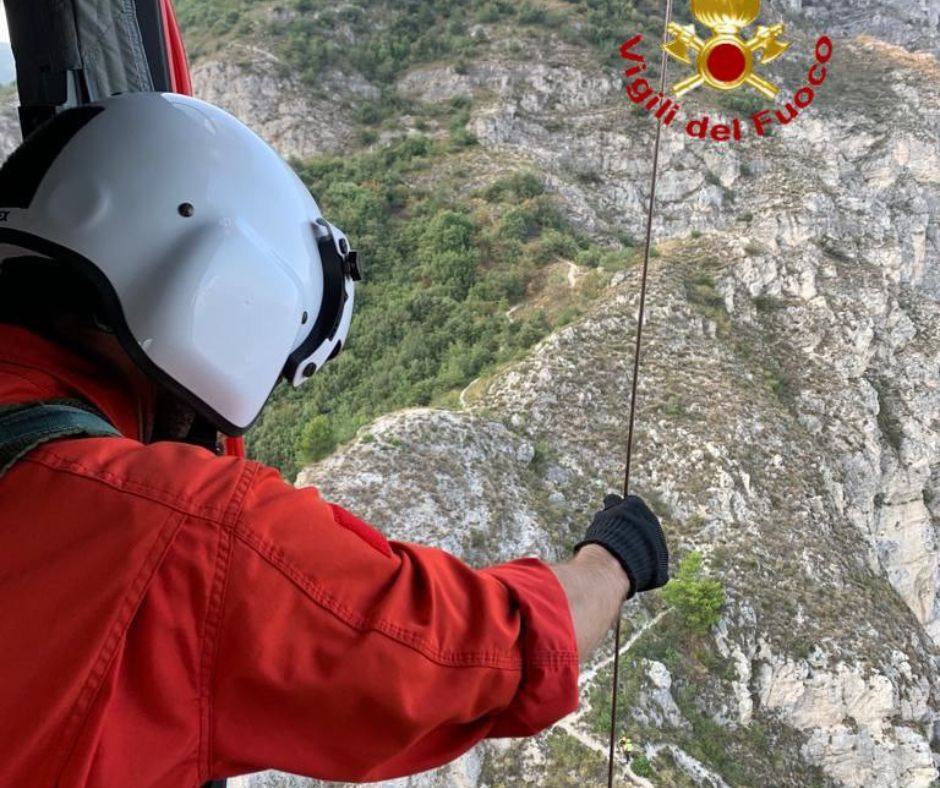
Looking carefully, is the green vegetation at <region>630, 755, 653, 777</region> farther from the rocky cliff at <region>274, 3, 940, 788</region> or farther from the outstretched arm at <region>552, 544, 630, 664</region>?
the outstretched arm at <region>552, 544, 630, 664</region>

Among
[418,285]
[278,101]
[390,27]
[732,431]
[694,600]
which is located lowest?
[418,285]

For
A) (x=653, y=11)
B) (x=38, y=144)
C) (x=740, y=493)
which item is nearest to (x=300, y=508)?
(x=38, y=144)

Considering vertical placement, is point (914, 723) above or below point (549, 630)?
below

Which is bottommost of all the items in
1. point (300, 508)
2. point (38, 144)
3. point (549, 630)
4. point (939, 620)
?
point (939, 620)

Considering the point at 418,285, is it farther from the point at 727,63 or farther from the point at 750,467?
the point at 727,63

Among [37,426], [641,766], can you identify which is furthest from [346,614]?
[641,766]

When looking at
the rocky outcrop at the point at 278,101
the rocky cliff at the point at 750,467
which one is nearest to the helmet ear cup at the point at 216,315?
the rocky cliff at the point at 750,467

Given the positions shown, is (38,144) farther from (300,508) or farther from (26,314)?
(300,508)
